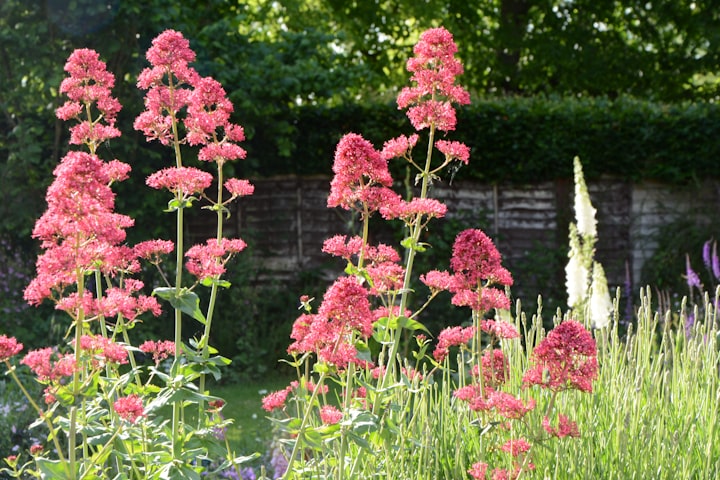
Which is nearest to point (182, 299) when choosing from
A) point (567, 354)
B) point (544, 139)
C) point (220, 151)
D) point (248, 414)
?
point (220, 151)

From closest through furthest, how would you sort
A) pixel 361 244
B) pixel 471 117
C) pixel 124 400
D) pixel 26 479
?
pixel 124 400 → pixel 361 244 → pixel 26 479 → pixel 471 117

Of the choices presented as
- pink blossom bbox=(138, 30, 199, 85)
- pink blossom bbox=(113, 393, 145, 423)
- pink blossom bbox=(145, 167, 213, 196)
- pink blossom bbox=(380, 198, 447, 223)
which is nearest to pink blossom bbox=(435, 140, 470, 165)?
pink blossom bbox=(380, 198, 447, 223)

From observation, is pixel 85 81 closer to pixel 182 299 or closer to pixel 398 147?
pixel 182 299

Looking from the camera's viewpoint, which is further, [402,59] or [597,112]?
[402,59]

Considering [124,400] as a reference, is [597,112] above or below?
above

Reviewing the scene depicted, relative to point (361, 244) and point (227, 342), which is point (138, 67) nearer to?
point (227, 342)

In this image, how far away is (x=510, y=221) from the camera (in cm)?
1008

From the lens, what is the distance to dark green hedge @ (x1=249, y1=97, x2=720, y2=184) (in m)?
9.83

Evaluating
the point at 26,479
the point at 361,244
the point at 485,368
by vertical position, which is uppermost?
the point at 361,244

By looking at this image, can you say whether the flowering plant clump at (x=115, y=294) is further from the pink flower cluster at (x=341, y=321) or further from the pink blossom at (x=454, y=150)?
the pink blossom at (x=454, y=150)

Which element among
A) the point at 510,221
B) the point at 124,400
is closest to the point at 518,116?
the point at 510,221

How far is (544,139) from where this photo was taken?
995cm

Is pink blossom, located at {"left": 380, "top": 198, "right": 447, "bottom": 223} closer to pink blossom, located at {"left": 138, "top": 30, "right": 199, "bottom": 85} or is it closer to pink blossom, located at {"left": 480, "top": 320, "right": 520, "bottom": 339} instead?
pink blossom, located at {"left": 480, "top": 320, "right": 520, "bottom": 339}

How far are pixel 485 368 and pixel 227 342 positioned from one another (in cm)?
616
